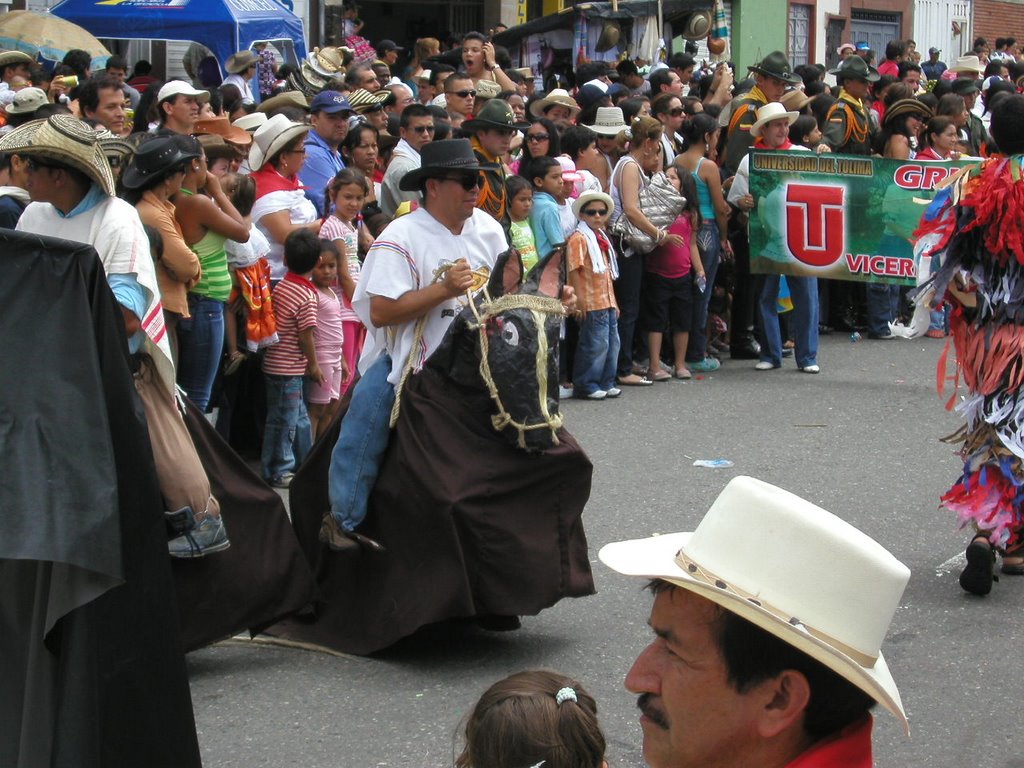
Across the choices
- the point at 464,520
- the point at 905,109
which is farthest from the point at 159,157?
the point at 905,109

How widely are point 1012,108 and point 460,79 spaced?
718 cm

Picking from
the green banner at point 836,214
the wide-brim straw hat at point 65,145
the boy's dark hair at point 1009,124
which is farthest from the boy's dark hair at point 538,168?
the wide-brim straw hat at point 65,145

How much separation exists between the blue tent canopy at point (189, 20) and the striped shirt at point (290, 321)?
351 inches

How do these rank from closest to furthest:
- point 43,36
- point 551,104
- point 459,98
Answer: point 459,98 → point 551,104 → point 43,36

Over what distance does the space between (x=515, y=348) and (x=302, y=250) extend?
2976mm

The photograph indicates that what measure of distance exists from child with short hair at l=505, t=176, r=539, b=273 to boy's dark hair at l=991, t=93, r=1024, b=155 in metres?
3.89

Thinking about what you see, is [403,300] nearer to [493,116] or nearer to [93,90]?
[493,116]

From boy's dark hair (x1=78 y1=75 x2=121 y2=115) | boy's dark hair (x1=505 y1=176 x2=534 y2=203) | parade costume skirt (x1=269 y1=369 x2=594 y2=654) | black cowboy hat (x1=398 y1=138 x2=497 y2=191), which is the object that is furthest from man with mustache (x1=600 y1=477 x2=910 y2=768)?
boy's dark hair (x1=78 y1=75 x2=121 y2=115)

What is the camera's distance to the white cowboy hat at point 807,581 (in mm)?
2152

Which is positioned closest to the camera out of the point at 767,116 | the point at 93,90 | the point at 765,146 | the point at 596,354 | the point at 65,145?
the point at 65,145

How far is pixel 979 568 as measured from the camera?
6.11 m

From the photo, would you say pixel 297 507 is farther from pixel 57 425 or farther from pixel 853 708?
pixel 853 708

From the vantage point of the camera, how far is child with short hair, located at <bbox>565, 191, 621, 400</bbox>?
32.4 ft

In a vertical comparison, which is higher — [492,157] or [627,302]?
[492,157]
